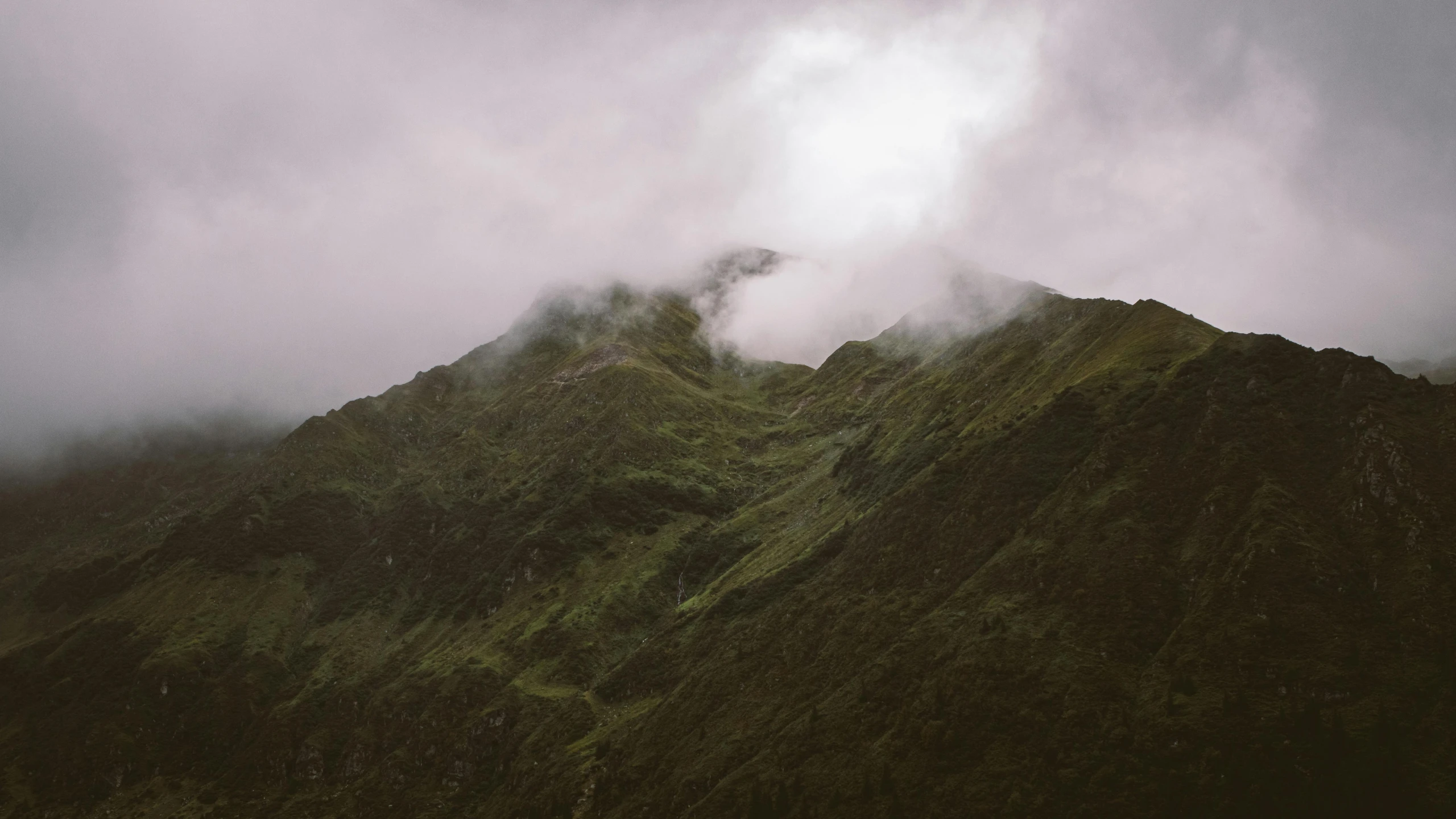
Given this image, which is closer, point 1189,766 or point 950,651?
point 1189,766

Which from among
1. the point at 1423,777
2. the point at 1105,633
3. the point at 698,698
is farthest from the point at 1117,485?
the point at 698,698

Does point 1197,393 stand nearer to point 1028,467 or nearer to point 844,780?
point 1028,467

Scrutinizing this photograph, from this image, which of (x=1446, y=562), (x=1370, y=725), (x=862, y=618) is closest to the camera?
(x=1370, y=725)

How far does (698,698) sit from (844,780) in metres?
56.3

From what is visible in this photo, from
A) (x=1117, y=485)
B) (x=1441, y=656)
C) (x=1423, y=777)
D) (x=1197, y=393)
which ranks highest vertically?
(x=1197, y=393)

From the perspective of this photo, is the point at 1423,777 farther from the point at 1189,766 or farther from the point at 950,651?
the point at 950,651

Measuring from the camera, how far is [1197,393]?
612ft

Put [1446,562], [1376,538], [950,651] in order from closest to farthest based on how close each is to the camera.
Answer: [1446,562], [1376,538], [950,651]

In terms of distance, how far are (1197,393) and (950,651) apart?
8003cm

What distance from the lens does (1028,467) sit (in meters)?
197

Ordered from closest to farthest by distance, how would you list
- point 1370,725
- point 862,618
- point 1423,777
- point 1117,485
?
point 1423,777 → point 1370,725 → point 1117,485 → point 862,618

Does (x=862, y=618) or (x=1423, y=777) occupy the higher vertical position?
(x=862, y=618)

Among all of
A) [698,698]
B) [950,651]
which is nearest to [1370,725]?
[950,651]

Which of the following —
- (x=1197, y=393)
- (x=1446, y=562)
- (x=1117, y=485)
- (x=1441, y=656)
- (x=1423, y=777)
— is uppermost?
(x=1197, y=393)
